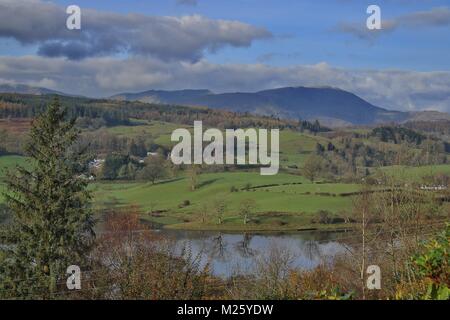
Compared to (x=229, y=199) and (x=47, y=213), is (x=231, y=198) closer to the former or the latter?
(x=229, y=199)

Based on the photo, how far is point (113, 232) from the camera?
5194 cm

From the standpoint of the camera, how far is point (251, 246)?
54781 millimetres

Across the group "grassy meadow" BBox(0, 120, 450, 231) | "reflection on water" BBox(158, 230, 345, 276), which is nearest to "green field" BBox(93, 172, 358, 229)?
"grassy meadow" BBox(0, 120, 450, 231)

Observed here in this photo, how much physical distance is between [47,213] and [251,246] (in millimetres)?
29062

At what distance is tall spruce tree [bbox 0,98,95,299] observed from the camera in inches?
1029

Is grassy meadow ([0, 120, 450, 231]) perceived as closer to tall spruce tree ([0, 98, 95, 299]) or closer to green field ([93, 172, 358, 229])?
green field ([93, 172, 358, 229])

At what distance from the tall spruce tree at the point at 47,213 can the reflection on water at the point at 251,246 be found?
11215 mm

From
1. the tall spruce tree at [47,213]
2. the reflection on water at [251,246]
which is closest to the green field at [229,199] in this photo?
A: the reflection on water at [251,246]

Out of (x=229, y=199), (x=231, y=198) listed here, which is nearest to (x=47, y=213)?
(x=229, y=199)

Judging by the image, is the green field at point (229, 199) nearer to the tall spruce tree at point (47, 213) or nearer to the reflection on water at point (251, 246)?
the reflection on water at point (251, 246)

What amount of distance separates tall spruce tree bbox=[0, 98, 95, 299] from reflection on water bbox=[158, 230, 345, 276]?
11215 mm

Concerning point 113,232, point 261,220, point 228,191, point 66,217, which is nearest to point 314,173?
point 228,191
